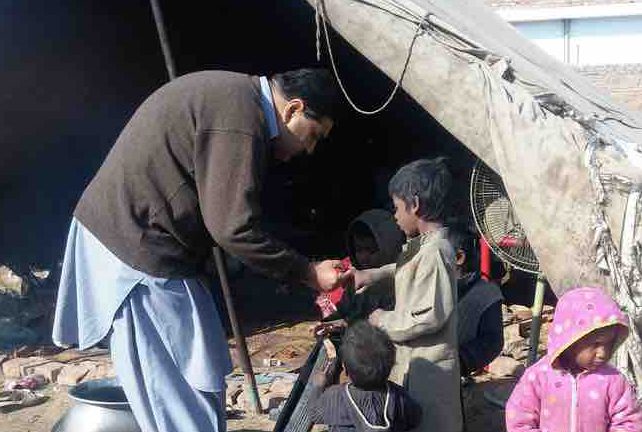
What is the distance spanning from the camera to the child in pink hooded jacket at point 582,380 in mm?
3031

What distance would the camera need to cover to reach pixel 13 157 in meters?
8.02

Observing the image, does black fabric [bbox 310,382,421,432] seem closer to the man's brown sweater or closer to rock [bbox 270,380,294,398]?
the man's brown sweater

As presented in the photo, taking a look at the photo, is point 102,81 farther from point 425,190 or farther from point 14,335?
point 425,190

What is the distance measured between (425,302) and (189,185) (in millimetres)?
1090

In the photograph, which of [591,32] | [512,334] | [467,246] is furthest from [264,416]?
[591,32]

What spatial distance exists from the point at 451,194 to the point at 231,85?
1214 mm

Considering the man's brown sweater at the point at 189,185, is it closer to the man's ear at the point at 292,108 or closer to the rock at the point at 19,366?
the man's ear at the point at 292,108

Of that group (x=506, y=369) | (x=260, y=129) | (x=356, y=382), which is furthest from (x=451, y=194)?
(x=506, y=369)

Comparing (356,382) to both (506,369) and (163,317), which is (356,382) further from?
(506,369)

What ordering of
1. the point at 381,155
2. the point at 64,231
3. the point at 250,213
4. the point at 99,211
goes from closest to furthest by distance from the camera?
the point at 250,213 → the point at 99,211 → the point at 64,231 → the point at 381,155

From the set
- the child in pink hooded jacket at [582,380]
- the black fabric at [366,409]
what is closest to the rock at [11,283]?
the black fabric at [366,409]

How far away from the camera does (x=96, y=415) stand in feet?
12.6

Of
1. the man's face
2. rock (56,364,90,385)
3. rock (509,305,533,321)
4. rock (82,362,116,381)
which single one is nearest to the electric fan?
rock (509,305,533,321)

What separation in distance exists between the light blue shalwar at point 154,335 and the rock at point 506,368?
267 cm
